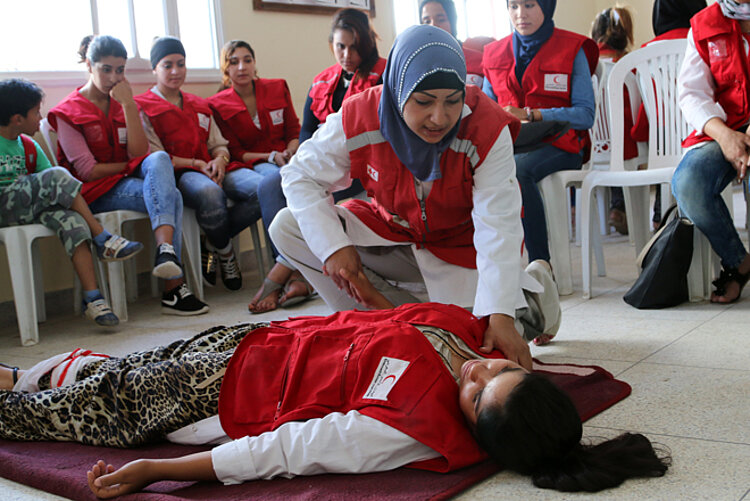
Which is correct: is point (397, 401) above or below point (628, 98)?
below

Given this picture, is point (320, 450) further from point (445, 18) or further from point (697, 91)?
point (445, 18)

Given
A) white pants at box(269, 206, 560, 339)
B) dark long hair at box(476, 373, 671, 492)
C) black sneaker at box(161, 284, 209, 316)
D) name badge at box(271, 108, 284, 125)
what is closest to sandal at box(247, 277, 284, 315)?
black sneaker at box(161, 284, 209, 316)

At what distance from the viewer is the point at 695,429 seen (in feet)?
4.85

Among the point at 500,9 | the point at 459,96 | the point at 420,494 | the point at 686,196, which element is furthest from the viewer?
the point at 500,9

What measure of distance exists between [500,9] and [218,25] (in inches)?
143

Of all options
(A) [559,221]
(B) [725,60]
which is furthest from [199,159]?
(B) [725,60]

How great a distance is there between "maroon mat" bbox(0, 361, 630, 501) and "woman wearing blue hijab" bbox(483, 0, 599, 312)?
60.5 inches

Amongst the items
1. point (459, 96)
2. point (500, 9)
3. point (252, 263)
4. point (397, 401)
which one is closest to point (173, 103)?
point (252, 263)

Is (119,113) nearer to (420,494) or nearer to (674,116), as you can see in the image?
(674,116)

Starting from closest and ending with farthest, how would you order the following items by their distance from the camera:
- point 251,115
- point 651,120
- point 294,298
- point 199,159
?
point 651,120
point 294,298
point 199,159
point 251,115

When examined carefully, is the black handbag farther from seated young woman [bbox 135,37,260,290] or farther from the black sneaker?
seated young woman [bbox 135,37,260,290]

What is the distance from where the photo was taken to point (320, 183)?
2148 millimetres

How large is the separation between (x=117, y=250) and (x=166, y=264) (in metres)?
0.20

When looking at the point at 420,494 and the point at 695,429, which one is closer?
the point at 420,494
